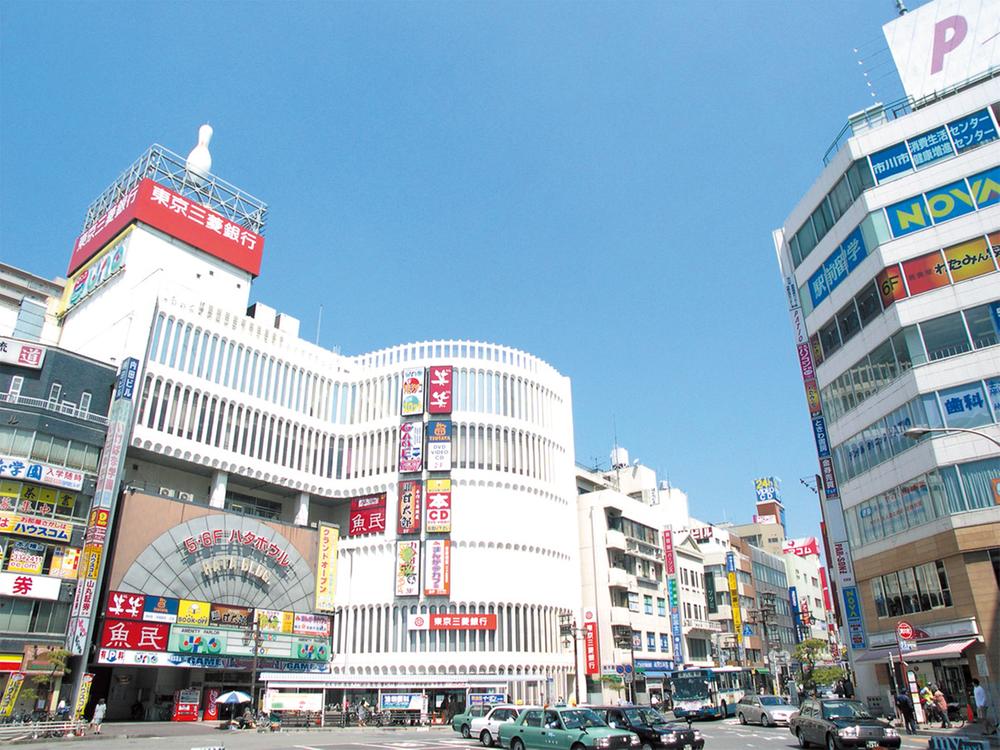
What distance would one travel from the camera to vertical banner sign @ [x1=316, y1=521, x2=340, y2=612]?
187 feet

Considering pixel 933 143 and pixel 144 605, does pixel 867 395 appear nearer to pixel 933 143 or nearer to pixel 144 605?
pixel 933 143

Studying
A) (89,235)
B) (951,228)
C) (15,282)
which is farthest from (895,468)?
(15,282)

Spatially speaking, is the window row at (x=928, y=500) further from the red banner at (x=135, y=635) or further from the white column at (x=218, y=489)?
the red banner at (x=135, y=635)

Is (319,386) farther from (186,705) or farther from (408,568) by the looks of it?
(186,705)

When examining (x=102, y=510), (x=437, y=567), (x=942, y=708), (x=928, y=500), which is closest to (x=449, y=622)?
(x=437, y=567)

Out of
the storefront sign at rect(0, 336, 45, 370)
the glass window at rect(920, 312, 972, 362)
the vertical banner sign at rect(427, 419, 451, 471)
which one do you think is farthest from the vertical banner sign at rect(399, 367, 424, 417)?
the glass window at rect(920, 312, 972, 362)

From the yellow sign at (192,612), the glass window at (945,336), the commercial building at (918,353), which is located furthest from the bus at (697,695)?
the yellow sign at (192,612)

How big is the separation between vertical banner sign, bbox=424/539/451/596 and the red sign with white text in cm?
3233

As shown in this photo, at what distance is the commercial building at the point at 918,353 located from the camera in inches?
1302

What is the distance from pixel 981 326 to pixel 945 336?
61.1 inches

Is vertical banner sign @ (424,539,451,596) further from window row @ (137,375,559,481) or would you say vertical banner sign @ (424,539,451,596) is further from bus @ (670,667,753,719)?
bus @ (670,667,753,719)

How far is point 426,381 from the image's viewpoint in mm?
61625

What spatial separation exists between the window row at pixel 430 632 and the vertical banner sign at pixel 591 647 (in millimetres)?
5697

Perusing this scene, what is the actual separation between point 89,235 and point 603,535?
57300 millimetres
